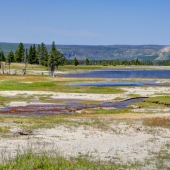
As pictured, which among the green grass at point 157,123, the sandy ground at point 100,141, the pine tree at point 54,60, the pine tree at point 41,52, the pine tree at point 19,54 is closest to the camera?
the sandy ground at point 100,141

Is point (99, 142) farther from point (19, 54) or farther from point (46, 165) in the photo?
point (19, 54)

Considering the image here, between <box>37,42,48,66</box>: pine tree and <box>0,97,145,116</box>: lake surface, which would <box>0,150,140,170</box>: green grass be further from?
<box>37,42,48,66</box>: pine tree

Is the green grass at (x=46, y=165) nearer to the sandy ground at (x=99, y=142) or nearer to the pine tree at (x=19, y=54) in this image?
the sandy ground at (x=99, y=142)

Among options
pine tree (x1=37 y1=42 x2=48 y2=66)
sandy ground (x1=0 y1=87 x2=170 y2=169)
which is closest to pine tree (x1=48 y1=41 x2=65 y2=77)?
pine tree (x1=37 y1=42 x2=48 y2=66)

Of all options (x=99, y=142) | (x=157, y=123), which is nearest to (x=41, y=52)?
(x=157, y=123)

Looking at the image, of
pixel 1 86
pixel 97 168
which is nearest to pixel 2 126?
pixel 97 168

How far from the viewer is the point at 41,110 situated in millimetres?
41625

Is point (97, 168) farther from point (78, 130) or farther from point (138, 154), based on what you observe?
point (78, 130)

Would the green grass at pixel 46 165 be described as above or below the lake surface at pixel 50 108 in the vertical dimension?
above

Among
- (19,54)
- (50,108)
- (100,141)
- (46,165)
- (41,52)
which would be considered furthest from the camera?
(41,52)

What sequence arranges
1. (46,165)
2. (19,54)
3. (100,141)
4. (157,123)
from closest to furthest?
(46,165) → (100,141) → (157,123) → (19,54)

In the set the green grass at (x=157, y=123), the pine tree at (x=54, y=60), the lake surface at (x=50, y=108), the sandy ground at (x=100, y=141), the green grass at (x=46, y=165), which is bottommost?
the lake surface at (x=50, y=108)

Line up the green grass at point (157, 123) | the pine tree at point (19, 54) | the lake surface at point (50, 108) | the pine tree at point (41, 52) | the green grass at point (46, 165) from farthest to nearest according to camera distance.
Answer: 1. the pine tree at point (19, 54)
2. the pine tree at point (41, 52)
3. the lake surface at point (50, 108)
4. the green grass at point (157, 123)
5. the green grass at point (46, 165)

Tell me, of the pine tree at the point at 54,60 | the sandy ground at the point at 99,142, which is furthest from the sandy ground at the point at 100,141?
the pine tree at the point at 54,60
